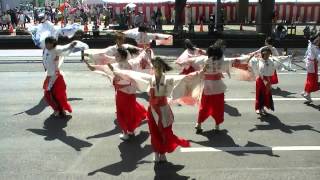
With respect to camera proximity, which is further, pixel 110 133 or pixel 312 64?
pixel 312 64

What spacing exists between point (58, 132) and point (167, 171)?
308 cm

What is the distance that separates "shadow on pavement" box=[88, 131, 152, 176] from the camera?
7.78 meters

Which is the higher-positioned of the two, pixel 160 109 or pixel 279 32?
pixel 279 32

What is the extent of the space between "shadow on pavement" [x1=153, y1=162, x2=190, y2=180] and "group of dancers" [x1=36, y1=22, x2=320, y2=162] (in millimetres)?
164

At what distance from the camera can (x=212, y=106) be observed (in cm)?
960

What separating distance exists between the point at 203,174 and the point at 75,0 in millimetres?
53382

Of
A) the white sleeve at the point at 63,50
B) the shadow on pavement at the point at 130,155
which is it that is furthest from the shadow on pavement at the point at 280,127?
the white sleeve at the point at 63,50

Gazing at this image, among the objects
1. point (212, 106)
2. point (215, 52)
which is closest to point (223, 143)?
point (212, 106)

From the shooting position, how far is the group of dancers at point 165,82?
7.83 m

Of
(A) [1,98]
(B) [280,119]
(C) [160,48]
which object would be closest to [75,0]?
(C) [160,48]

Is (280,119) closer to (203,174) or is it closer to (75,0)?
(203,174)

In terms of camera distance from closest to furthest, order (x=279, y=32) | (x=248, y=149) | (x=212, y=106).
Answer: (x=248, y=149), (x=212, y=106), (x=279, y=32)

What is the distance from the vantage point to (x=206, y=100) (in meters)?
9.58

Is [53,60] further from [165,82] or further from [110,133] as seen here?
[165,82]
